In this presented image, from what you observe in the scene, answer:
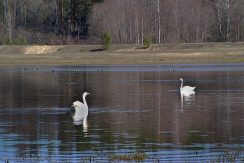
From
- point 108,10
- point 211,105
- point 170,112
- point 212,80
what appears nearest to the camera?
point 170,112

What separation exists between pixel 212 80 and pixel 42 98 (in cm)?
1697

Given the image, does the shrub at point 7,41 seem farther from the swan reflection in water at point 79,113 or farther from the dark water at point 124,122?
the swan reflection in water at point 79,113

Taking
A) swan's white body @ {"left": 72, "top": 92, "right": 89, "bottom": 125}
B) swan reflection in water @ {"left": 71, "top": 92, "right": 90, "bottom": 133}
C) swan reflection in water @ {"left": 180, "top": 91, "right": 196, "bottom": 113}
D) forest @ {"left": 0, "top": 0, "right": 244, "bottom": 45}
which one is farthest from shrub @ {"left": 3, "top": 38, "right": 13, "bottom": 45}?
swan's white body @ {"left": 72, "top": 92, "right": 89, "bottom": 125}

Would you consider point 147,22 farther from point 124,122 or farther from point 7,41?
point 124,122

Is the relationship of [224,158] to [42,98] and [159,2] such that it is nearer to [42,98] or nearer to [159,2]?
[42,98]

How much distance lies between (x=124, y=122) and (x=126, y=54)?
64092 mm

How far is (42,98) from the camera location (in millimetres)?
40438

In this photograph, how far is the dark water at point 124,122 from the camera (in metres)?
20.9

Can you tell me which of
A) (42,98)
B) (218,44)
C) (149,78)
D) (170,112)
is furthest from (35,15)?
(170,112)

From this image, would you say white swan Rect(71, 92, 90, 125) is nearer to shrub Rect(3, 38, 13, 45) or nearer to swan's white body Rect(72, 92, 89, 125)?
→ swan's white body Rect(72, 92, 89, 125)

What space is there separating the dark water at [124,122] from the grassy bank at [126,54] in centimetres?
3438

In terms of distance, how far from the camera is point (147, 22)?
112 m

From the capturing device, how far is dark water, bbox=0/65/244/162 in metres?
20.9

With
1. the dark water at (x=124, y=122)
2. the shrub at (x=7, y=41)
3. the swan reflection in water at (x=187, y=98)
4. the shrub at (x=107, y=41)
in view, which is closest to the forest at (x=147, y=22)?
the shrub at (x=7, y=41)
